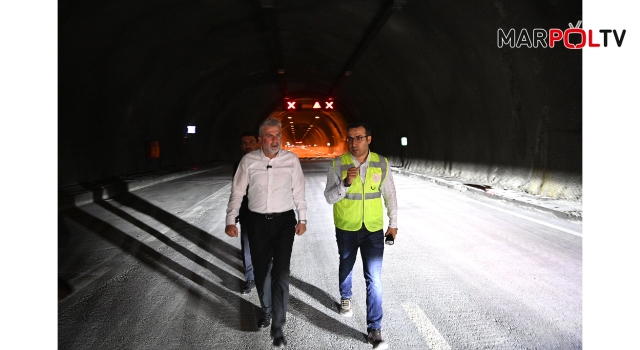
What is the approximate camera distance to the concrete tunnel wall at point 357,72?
1020 centimetres

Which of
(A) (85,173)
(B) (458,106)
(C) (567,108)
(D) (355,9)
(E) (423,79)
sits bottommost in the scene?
(A) (85,173)

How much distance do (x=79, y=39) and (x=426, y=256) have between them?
9.70 metres

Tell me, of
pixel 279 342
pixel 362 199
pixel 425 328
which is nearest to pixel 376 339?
pixel 425 328

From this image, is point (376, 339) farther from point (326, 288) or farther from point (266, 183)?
point (266, 183)

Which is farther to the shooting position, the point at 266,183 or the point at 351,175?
the point at 266,183

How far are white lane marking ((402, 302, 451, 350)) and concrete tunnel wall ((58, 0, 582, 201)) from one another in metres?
7.83

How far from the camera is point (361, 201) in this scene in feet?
12.3

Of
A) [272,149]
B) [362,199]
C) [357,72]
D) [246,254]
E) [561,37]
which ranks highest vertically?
[357,72]

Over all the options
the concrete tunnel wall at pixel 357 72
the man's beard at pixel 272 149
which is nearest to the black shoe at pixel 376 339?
the man's beard at pixel 272 149

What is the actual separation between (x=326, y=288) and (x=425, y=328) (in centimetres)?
141

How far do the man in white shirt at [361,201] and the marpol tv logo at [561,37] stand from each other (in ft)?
22.9

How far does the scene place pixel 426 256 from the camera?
6180 millimetres

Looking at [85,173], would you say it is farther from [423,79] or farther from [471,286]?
[471,286]
